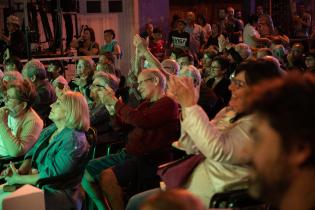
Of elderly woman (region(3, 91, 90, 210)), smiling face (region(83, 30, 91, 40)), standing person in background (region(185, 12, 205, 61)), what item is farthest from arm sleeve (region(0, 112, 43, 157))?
standing person in background (region(185, 12, 205, 61))

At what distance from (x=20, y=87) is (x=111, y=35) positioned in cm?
584

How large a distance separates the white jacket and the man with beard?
1146 millimetres

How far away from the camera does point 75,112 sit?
3.97m

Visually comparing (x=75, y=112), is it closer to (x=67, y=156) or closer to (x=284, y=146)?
(x=67, y=156)

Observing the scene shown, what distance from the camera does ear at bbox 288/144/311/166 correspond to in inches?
57.6

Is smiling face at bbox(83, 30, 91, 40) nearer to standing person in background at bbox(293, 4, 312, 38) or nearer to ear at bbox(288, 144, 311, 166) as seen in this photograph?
standing person in background at bbox(293, 4, 312, 38)

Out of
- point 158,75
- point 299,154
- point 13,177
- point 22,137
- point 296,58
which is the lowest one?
point 13,177

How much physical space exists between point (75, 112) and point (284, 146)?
8.74ft

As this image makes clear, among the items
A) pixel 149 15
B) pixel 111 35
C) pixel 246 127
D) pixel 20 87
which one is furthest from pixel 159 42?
pixel 246 127

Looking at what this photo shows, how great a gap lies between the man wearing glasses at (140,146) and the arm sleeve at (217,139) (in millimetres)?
1162

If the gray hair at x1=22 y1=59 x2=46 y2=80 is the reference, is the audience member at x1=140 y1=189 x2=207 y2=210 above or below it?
above

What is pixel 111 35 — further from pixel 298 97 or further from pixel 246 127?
pixel 298 97

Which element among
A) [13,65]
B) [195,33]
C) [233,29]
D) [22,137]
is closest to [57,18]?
[195,33]

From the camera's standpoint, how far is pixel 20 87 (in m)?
4.52
